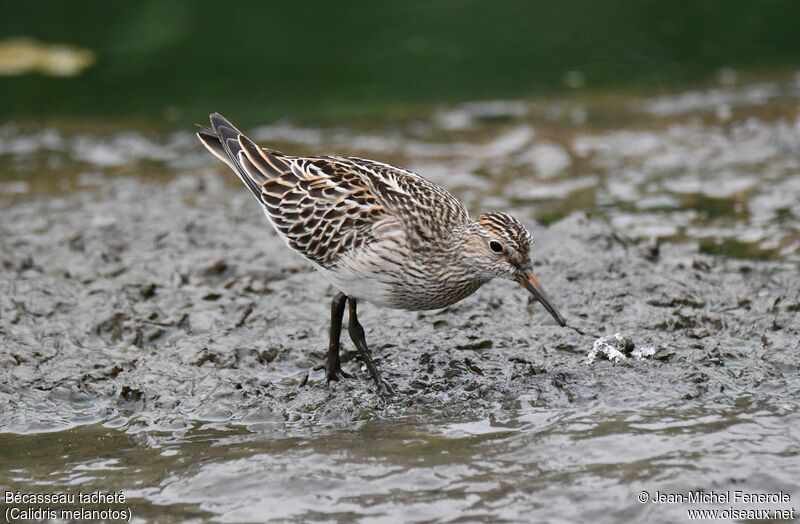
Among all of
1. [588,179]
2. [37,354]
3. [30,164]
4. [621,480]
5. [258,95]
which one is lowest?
[621,480]

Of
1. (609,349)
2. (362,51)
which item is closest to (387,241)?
(609,349)

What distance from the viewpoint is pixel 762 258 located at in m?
9.14

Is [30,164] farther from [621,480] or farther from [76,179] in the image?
[621,480]

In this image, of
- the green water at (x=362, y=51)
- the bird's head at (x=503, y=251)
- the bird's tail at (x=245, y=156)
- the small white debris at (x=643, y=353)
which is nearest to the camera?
the bird's head at (x=503, y=251)

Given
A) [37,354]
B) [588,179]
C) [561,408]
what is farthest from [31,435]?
[588,179]

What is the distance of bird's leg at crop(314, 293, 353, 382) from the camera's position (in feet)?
23.5

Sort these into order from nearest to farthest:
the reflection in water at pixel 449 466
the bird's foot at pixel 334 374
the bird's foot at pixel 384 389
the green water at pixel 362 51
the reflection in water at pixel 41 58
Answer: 1. the reflection in water at pixel 449 466
2. the bird's foot at pixel 384 389
3. the bird's foot at pixel 334 374
4. the green water at pixel 362 51
5. the reflection in water at pixel 41 58

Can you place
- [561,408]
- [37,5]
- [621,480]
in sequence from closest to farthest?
[621,480] → [561,408] → [37,5]

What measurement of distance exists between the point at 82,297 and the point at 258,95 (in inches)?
257

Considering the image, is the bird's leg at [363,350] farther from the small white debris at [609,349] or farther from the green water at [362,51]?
the green water at [362,51]

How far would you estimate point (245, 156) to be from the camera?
806 centimetres

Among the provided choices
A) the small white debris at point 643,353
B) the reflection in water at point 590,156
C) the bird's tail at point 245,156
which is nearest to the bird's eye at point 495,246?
the small white debris at point 643,353

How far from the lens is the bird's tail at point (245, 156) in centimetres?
796

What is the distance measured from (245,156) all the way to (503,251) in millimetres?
2392
